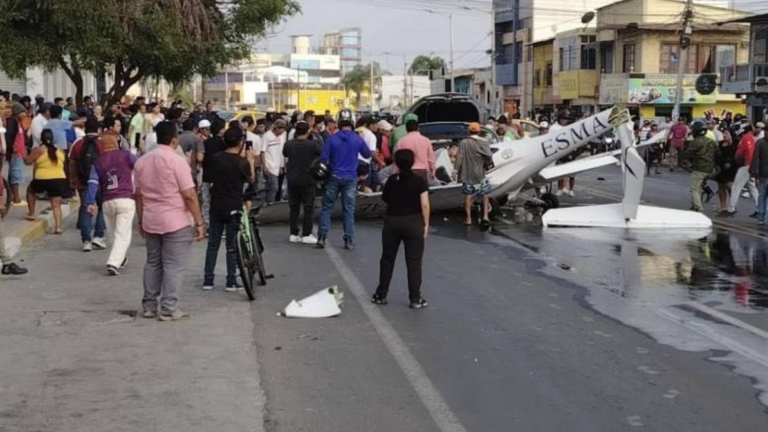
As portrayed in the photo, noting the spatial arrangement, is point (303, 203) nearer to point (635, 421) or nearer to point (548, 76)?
point (635, 421)

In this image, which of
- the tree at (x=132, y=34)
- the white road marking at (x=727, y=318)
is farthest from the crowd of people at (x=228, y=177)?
the white road marking at (x=727, y=318)

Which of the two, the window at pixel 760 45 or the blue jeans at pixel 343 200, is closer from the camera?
the blue jeans at pixel 343 200

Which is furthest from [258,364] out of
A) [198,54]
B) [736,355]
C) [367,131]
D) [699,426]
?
[198,54]

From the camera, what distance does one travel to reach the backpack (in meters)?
12.7

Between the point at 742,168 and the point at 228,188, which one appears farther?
the point at 742,168

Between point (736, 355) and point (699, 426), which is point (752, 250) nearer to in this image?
point (736, 355)

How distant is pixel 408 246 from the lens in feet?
32.7

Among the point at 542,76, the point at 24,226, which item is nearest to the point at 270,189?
the point at 24,226

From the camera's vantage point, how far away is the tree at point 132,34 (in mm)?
20516

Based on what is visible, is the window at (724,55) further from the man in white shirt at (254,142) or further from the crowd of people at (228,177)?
the man in white shirt at (254,142)

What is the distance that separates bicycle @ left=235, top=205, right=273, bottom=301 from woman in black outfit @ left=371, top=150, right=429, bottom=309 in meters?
1.31

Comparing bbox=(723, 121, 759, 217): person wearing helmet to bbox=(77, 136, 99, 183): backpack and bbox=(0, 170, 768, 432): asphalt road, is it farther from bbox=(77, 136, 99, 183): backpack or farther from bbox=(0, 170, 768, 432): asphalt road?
bbox=(77, 136, 99, 183): backpack

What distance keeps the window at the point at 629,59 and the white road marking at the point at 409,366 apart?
52.7 m

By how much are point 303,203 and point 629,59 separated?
50767mm
